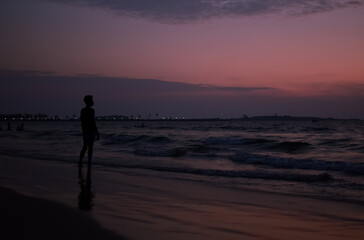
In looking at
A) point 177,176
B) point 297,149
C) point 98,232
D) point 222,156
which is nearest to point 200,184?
point 177,176

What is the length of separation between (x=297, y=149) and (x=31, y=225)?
63.1 ft

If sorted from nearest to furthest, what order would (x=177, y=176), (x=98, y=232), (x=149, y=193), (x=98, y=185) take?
(x=98, y=232) < (x=149, y=193) < (x=98, y=185) < (x=177, y=176)

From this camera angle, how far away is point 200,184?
9273 millimetres

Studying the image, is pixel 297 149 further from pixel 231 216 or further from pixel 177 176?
pixel 231 216

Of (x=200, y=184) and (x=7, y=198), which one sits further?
(x=200, y=184)

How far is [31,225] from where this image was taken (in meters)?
4.54

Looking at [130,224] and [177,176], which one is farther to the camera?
[177,176]

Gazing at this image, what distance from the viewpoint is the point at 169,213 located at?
563 cm

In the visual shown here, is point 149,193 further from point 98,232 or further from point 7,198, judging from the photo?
point 98,232

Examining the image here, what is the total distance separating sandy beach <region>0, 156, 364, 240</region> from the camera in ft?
14.9

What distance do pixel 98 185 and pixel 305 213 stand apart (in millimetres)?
4215

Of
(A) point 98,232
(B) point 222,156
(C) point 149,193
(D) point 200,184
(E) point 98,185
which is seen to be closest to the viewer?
(A) point 98,232

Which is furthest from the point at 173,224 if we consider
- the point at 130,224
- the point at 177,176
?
the point at 177,176

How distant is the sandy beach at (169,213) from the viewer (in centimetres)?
455
